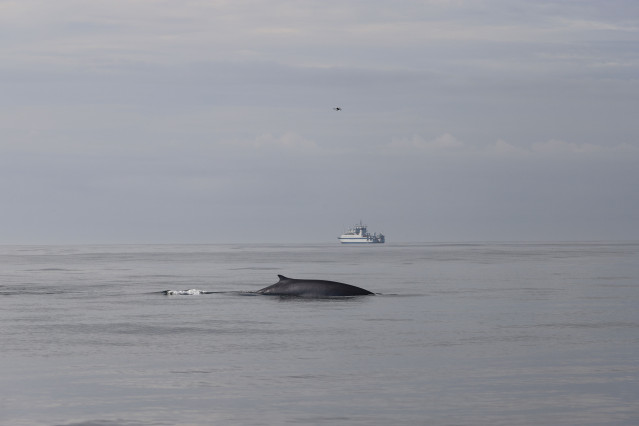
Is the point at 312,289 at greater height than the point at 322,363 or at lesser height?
greater

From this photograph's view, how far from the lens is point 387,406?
18.7 metres

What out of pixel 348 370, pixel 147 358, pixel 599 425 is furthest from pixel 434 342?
pixel 599 425

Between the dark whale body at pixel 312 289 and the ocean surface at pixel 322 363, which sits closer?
the ocean surface at pixel 322 363

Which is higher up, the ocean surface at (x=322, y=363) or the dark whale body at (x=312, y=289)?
the dark whale body at (x=312, y=289)

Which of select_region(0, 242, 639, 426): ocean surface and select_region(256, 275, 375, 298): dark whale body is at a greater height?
select_region(256, 275, 375, 298): dark whale body

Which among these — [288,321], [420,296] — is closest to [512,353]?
[288,321]

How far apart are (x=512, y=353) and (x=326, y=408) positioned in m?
9.57

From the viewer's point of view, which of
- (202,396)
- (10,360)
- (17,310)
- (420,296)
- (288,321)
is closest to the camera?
(202,396)

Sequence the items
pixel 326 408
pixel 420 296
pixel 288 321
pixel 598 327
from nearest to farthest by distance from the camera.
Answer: pixel 326 408
pixel 598 327
pixel 288 321
pixel 420 296

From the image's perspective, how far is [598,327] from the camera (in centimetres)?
3375

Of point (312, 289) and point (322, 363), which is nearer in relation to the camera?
point (322, 363)

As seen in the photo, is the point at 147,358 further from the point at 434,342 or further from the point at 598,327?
the point at 598,327

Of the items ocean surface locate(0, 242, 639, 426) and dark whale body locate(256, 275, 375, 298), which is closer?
ocean surface locate(0, 242, 639, 426)

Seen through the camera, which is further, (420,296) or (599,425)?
(420,296)
